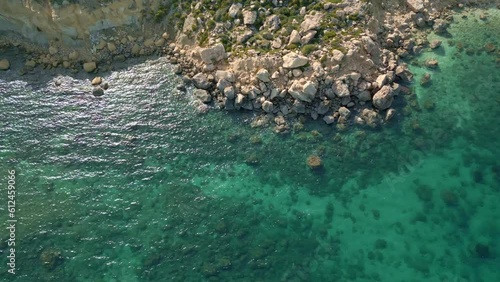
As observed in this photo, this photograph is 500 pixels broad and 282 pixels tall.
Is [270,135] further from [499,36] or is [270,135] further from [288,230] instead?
[499,36]

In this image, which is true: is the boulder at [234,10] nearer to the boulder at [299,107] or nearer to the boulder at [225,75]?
the boulder at [225,75]

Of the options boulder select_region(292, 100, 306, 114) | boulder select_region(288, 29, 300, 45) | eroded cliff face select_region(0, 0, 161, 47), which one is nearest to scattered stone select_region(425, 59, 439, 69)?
boulder select_region(288, 29, 300, 45)

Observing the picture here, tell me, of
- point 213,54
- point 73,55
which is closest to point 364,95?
point 213,54

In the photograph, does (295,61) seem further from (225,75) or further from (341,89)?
(225,75)

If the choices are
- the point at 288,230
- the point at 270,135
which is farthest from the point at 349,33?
the point at 288,230

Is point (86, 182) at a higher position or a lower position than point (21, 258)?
higher

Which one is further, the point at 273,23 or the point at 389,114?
the point at 273,23
